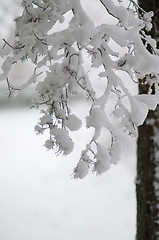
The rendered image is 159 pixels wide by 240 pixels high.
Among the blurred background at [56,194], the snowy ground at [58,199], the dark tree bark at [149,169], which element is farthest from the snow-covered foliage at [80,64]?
the snowy ground at [58,199]

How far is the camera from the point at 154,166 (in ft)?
15.3

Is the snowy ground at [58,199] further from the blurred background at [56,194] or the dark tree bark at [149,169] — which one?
the dark tree bark at [149,169]

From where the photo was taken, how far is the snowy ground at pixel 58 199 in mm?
8906

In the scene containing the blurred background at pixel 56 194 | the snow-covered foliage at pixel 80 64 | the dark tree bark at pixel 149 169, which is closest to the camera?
the snow-covered foliage at pixel 80 64

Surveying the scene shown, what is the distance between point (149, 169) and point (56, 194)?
21.7 feet

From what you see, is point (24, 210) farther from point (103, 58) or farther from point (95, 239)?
point (103, 58)

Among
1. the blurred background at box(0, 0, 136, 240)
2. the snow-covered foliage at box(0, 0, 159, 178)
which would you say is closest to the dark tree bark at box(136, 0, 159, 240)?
the snow-covered foliage at box(0, 0, 159, 178)

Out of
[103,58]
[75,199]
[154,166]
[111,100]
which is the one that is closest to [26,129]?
[111,100]

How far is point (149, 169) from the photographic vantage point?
4.69m

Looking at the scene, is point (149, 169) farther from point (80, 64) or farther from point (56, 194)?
point (56, 194)

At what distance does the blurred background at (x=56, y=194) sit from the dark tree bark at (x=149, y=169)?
217 cm

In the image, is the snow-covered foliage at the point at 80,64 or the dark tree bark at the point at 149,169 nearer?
the snow-covered foliage at the point at 80,64

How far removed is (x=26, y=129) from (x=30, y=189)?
232 inches

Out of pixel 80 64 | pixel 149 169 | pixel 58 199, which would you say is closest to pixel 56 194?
pixel 58 199
